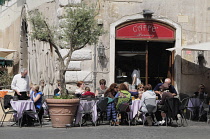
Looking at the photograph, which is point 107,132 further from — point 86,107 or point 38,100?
point 38,100

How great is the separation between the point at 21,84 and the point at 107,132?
350 cm

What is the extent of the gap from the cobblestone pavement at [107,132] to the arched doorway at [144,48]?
4.32 metres

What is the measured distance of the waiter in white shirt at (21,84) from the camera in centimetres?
1524

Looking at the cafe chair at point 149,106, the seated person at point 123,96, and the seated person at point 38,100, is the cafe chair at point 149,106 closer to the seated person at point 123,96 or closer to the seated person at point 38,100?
the seated person at point 123,96

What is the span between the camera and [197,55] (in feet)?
62.6

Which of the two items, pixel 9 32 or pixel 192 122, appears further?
pixel 9 32

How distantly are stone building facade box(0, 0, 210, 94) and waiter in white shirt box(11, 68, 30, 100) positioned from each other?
9.79 feet

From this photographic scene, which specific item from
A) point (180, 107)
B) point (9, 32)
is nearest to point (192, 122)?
point (180, 107)

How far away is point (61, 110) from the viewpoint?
560 inches

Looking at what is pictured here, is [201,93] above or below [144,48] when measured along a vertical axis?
below

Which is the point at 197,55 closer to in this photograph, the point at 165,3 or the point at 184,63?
the point at 184,63

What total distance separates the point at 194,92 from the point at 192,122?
2.56m

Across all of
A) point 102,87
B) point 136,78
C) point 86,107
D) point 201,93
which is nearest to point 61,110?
point 86,107

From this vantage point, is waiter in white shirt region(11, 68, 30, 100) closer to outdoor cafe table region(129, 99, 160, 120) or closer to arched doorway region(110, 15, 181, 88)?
outdoor cafe table region(129, 99, 160, 120)
